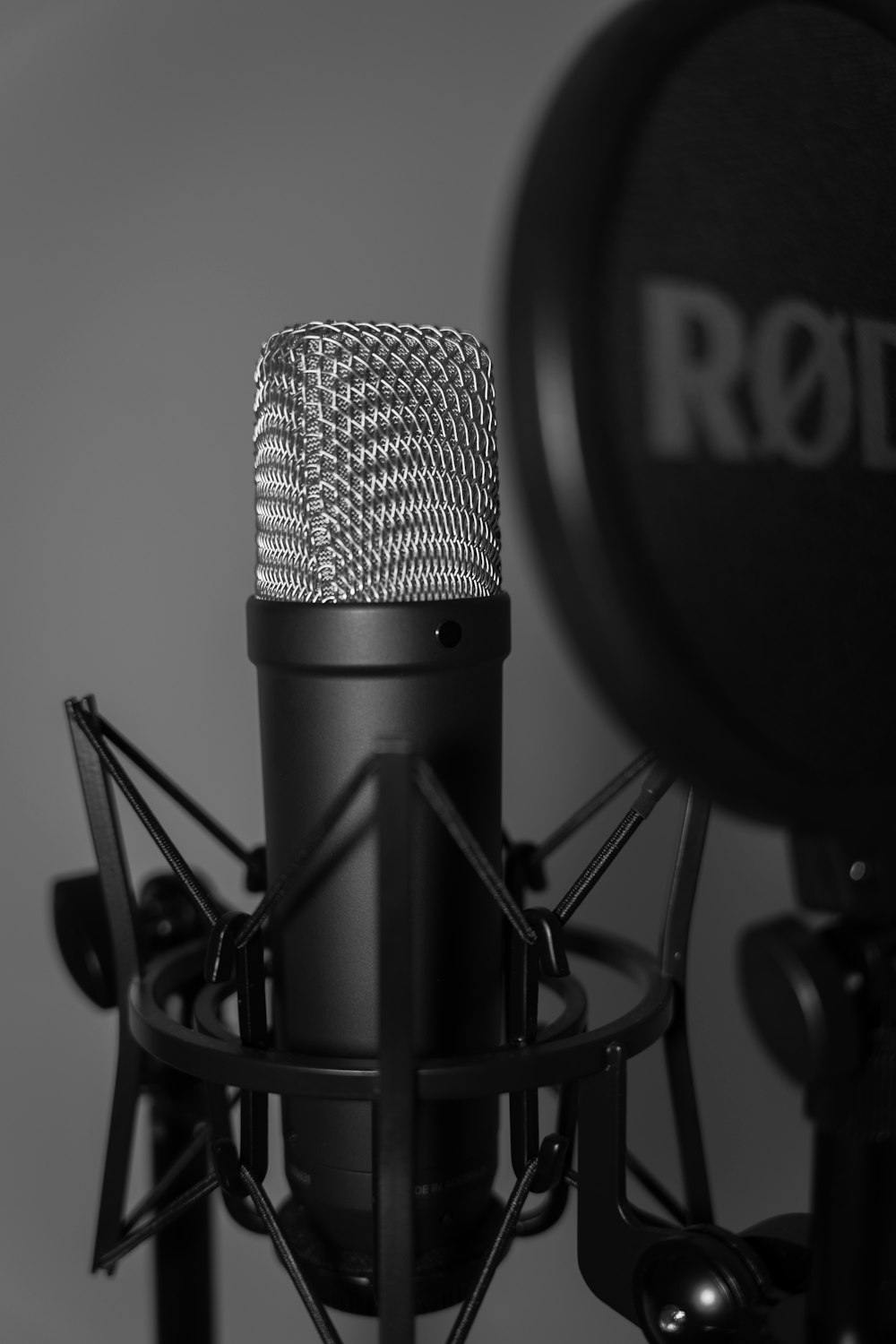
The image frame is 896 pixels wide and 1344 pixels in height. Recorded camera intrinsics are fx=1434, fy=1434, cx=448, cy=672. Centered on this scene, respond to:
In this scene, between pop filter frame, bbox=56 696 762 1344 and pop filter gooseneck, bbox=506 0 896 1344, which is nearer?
pop filter gooseneck, bbox=506 0 896 1344

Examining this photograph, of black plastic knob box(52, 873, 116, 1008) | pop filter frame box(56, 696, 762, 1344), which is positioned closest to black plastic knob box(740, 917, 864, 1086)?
pop filter frame box(56, 696, 762, 1344)

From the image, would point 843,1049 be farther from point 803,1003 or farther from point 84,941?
point 84,941

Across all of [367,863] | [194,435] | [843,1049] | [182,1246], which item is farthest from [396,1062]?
[194,435]

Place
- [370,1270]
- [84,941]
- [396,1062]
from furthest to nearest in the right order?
[84,941] → [370,1270] → [396,1062]

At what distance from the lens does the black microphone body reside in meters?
0.75

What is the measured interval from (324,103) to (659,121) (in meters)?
1.04

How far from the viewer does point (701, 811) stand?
0.89 meters

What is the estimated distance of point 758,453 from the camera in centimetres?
53

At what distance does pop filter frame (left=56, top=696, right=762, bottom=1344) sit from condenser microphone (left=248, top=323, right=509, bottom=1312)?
0.02 metres

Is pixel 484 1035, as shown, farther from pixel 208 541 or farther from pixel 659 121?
pixel 208 541

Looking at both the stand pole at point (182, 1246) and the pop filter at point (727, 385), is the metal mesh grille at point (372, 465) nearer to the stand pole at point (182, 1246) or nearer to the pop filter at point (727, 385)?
the pop filter at point (727, 385)

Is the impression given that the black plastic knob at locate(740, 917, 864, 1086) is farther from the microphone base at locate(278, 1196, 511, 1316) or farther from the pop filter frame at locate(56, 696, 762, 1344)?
the microphone base at locate(278, 1196, 511, 1316)

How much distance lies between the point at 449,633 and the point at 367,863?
127 mm

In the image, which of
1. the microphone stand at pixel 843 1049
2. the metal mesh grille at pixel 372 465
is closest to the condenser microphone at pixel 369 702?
the metal mesh grille at pixel 372 465
